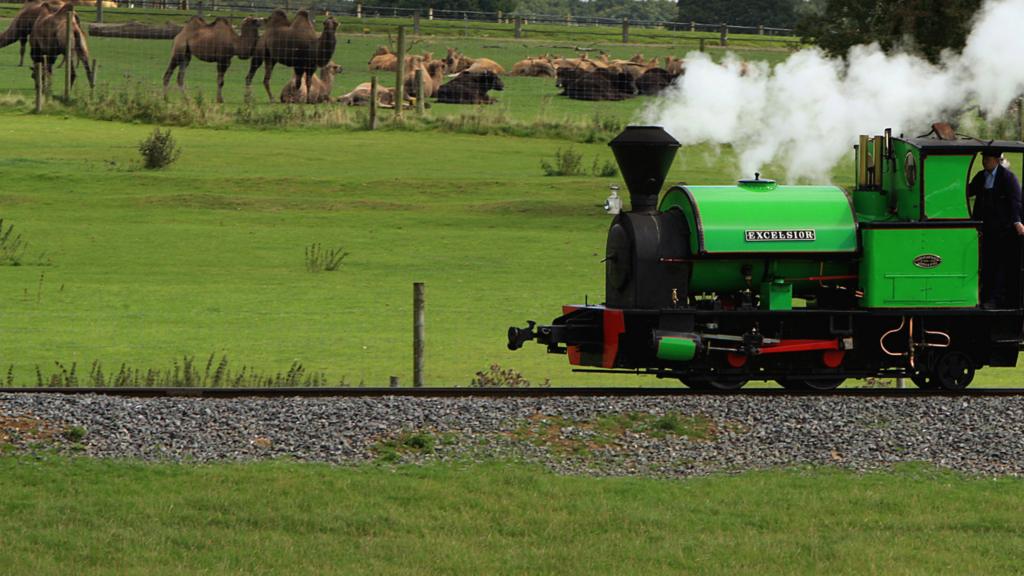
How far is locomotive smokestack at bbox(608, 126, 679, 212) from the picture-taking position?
49.5 feet

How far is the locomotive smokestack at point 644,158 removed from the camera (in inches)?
595

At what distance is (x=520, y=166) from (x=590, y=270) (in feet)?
40.7

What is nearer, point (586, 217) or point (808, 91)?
point (808, 91)

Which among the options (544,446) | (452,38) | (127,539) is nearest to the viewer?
(127,539)

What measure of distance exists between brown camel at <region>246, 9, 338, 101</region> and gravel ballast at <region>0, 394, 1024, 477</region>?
112 ft

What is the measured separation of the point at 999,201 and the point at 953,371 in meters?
1.72

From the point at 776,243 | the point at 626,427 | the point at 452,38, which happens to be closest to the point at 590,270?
the point at 776,243

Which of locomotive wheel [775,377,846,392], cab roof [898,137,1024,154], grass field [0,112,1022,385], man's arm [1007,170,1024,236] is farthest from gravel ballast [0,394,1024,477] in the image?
grass field [0,112,1022,385]

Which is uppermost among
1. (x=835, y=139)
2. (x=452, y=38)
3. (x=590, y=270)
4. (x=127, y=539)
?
(x=452, y=38)

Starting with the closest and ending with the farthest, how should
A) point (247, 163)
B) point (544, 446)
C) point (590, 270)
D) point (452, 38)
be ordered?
point (544, 446), point (590, 270), point (247, 163), point (452, 38)

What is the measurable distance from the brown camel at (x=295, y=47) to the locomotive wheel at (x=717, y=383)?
32684mm

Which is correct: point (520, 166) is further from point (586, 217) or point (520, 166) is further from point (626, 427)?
point (626, 427)

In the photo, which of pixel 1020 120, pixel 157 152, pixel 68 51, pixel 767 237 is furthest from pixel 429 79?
pixel 767 237

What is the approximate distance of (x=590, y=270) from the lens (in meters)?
25.6
